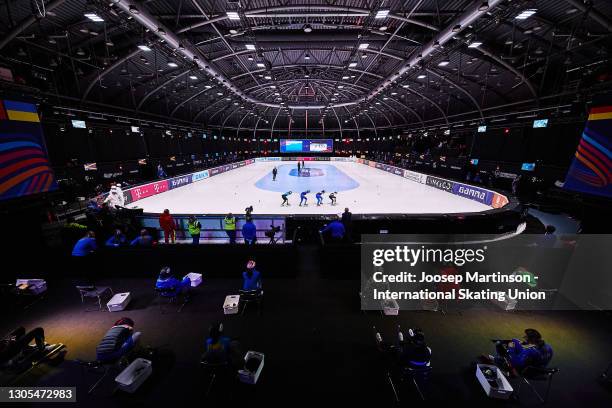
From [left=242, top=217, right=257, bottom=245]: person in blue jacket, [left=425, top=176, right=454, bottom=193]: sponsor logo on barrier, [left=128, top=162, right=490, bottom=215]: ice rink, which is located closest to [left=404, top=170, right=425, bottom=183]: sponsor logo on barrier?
[left=425, top=176, right=454, bottom=193]: sponsor logo on barrier

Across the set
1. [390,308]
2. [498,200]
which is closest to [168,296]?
[390,308]

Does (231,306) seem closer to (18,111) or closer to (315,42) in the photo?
(18,111)

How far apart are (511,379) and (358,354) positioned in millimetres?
2523

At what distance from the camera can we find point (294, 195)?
63.4ft

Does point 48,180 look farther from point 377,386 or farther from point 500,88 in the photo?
point 500,88

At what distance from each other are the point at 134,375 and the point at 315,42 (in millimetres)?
19865

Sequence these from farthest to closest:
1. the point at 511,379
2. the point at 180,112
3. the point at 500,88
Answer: the point at 180,112 < the point at 500,88 < the point at 511,379

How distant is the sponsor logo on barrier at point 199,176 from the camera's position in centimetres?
2557

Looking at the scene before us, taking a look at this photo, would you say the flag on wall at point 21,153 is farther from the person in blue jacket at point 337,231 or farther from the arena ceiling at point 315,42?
the person in blue jacket at point 337,231

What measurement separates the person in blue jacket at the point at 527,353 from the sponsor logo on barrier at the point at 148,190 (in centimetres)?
1847

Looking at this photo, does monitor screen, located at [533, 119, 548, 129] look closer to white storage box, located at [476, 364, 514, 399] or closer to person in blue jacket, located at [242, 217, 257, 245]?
white storage box, located at [476, 364, 514, 399]

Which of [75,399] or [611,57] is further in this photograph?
[611,57]

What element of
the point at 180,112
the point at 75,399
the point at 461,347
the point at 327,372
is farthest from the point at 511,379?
the point at 180,112

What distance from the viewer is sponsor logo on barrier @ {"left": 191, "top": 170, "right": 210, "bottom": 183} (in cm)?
2557
